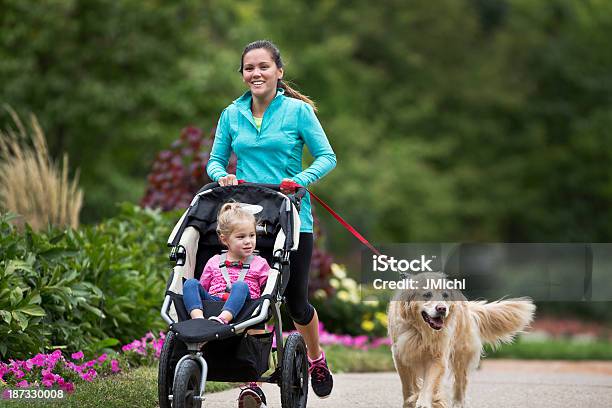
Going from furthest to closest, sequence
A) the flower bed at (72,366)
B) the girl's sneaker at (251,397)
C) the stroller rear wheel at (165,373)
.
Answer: the flower bed at (72,366), the girl's sneaker at (251,397), the stroller rear wheel at (165,373)

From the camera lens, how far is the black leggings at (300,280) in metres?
5.72

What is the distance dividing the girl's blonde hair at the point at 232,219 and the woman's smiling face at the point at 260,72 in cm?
76

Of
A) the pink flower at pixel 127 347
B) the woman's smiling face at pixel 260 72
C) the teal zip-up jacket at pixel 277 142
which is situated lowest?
the pink flower at pixel 127 347

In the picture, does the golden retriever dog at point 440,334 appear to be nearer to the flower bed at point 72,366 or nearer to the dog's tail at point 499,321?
the dog's tail at point 499,321

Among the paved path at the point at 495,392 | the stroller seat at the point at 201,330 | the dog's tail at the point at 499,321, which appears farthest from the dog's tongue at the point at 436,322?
the stroller seat at the point at 201,330

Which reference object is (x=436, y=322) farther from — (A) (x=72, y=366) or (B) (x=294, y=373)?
(A) (x=72, y=366)

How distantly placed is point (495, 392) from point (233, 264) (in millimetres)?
3208

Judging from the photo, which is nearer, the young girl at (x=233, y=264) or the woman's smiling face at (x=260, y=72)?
the young girl at (x=233, y=264)

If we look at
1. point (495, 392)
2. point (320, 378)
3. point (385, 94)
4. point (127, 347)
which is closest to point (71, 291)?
point (127, 347)

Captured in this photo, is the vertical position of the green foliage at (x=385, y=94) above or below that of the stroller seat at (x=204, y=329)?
above

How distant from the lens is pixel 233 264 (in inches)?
212

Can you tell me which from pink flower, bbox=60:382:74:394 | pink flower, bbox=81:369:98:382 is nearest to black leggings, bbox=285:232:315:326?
pink flower, bbox=60:382:74:394

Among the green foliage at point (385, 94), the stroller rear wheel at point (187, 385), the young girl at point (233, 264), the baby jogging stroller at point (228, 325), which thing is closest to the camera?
the stroller rear wheel at point (187, 385)

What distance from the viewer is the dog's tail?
21.7ft
